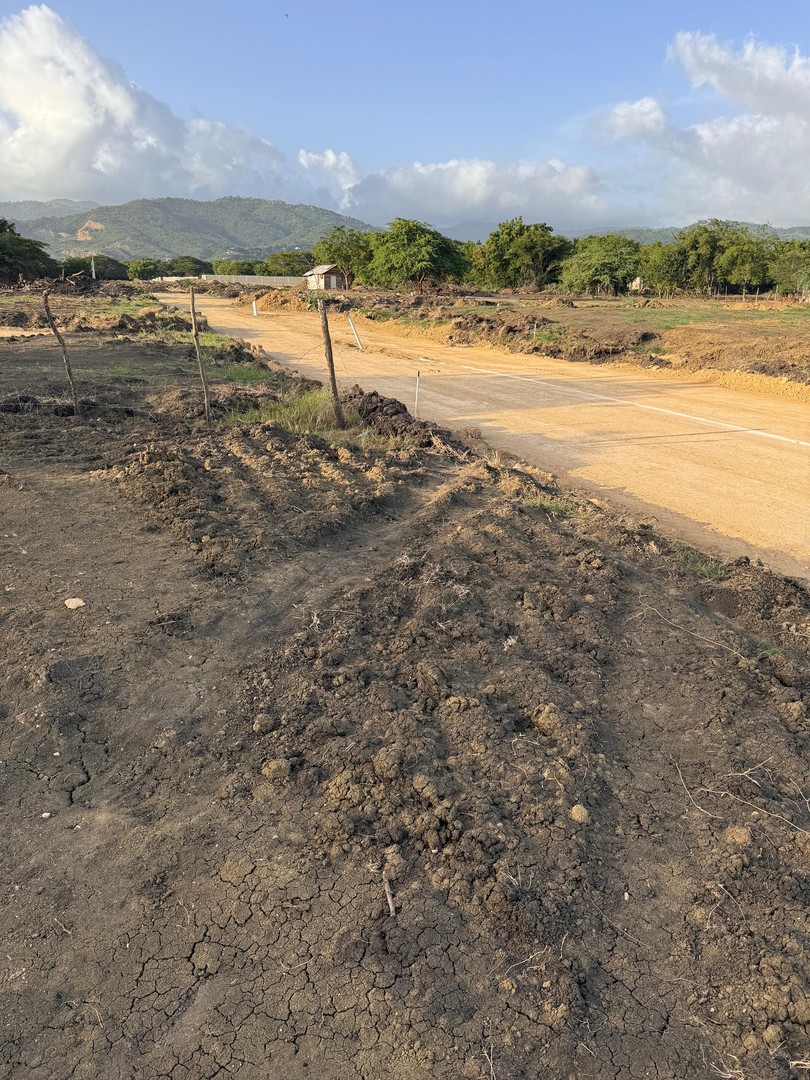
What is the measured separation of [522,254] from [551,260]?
3171 mm

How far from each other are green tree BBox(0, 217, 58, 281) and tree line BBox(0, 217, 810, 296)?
7 cm

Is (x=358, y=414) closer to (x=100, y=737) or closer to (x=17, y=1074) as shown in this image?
(x=100, y=737)

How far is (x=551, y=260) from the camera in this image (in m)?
54.3

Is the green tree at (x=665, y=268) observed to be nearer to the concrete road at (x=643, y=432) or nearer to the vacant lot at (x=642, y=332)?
the vacant lot at (x=642, y=332)

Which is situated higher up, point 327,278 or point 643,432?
point 327,278

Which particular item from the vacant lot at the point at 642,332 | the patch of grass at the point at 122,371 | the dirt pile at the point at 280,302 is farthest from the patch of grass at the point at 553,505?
the dirt pile at the point at 280,302

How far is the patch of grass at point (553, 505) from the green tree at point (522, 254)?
50.5 meters

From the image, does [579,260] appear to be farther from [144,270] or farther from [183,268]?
[183,268]

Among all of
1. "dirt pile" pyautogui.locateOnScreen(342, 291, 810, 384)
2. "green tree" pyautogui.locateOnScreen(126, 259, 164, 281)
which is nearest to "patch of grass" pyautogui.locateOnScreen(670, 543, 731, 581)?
"dirt pile" pyautogui.locateOnScreen(342, 291, 810, 384)

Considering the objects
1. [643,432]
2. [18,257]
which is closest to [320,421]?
[643,432]

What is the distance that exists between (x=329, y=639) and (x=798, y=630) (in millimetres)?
3941

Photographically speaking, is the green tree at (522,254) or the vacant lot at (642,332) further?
the green tree at (522,254)

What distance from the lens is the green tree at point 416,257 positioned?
4419 centimetres

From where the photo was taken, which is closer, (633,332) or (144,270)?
(633,332)
